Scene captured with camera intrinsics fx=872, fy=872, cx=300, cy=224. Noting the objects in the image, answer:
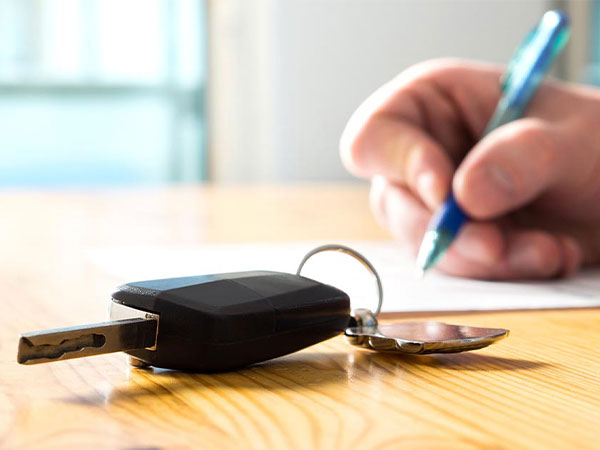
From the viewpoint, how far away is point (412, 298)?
458 millimetres

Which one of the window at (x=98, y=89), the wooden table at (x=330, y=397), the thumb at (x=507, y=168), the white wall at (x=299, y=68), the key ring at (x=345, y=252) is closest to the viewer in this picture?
the wooden table at (x=330, y=397)

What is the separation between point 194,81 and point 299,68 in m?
0.37

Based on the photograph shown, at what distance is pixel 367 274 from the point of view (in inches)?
14.3

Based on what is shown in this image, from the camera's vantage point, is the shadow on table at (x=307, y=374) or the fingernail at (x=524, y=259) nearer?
the shadow on table at (x=307, y=374)

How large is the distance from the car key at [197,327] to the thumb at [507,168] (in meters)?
0.26

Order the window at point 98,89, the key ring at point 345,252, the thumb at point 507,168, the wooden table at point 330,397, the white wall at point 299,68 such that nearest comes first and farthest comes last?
the wooden table at point 330,397
the key ring at point 345,252
the thumb at point 507,168
the window at point 98,89
the white wall at point 299,68

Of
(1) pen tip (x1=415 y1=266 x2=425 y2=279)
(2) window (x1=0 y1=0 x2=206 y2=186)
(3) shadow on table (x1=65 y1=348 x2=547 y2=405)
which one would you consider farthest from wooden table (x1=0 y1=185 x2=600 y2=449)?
(2) window (x1=0 y1=0 x2=206 y2=186)

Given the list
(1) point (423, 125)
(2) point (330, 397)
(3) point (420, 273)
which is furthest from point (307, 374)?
(1) point (423, 125)

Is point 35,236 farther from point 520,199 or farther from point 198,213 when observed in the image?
point 520,199

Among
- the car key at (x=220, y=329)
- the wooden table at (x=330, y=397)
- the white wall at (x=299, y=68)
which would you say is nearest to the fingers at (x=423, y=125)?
the wooden table at (x=330, y=397)

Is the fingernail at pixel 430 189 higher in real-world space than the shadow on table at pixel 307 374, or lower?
higher

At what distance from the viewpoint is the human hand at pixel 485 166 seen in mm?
531

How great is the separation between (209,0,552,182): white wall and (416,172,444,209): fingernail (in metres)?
2.43

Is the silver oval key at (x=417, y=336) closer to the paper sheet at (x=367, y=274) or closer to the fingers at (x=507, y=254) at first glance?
the paper sheet at (x=367, y=274)
